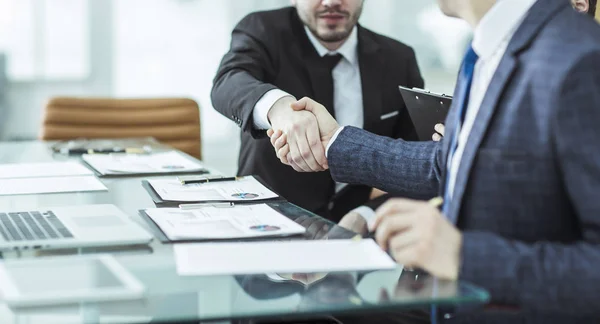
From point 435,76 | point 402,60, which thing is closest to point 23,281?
point 402,60

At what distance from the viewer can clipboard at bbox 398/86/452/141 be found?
2090mm

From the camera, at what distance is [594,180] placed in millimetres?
1143

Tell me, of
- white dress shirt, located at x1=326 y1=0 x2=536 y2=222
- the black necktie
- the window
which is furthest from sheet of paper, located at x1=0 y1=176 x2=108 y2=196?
the window

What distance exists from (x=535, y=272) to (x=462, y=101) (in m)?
0.36

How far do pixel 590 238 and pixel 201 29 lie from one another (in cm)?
401

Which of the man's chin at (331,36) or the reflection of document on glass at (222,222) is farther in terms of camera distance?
the man's chin at (331,36)

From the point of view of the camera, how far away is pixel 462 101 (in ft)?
4.60

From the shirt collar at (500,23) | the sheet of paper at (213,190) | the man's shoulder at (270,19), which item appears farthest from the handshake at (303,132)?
the man's shoulder at (270,19)

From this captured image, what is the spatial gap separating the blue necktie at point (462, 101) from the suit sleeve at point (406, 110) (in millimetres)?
1389

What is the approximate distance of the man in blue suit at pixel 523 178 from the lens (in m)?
1.15

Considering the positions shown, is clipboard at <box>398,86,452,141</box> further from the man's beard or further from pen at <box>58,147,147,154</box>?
pen at <box>58,147,147,154</box>

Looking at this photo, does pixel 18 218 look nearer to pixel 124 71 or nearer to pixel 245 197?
pixel 245 197

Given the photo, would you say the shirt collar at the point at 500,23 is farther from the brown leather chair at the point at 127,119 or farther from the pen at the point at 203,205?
the brown leather chair at the point at 127,119

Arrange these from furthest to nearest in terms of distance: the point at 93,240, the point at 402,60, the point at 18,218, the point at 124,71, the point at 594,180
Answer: the point at 124,71, the point at 402,60, the point at 18,218, the point at 93,240, the point at 594,180
